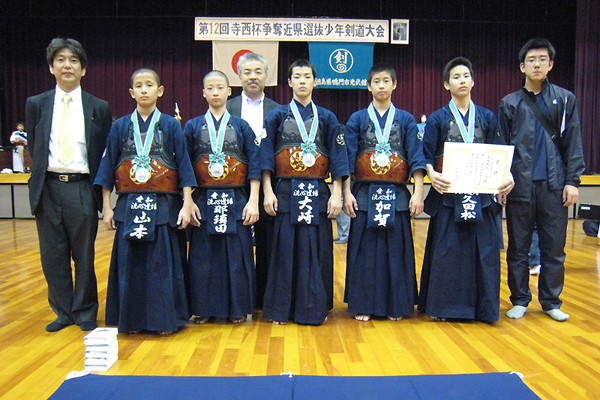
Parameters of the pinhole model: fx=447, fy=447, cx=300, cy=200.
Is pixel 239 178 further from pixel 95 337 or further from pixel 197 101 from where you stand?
pixel 197 101

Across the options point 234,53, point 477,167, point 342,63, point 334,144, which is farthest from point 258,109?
point 342,63

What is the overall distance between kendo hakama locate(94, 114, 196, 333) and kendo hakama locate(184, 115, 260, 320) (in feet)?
0.51

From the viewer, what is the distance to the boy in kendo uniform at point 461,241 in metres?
2.63

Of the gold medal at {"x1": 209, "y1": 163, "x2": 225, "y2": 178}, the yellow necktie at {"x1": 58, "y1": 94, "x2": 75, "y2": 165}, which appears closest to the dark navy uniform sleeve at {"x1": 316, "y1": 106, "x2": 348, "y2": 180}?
the gold medal at {"x1": 209, "y1": 163, "x2": 225, "y2": 178}

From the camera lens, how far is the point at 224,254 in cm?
262

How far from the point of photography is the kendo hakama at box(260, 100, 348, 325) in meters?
2.59

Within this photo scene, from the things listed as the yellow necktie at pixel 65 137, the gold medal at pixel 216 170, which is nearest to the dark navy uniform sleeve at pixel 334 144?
the gold medal at pixel 216 170

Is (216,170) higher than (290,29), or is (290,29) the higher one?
(290,29)

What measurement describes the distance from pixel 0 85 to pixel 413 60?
9.92 metres

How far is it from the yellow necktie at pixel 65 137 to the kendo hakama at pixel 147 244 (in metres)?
0.23

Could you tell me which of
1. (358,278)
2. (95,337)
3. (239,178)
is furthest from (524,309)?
(95,337)

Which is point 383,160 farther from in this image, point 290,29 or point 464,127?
point 290,29

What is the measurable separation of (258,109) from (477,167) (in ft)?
4.72

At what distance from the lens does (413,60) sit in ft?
35.6
